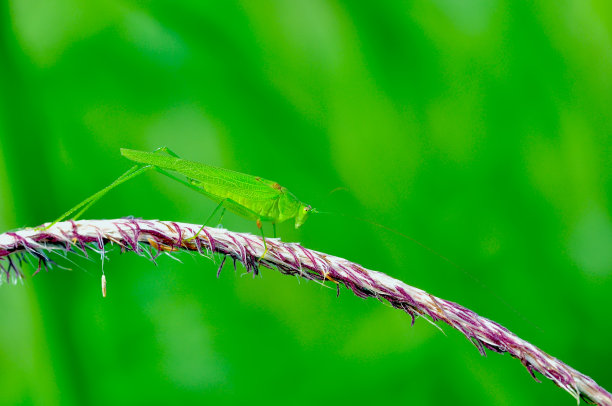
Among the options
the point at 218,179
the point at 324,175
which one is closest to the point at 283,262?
the point at 218,179

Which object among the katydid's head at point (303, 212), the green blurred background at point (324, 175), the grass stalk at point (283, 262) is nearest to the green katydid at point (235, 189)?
the katydid's head at point (303, 212)

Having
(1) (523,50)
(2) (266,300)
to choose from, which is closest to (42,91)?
(2) (266,300)

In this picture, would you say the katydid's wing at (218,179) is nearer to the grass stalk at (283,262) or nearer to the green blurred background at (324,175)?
the green blurred background at (324,175)

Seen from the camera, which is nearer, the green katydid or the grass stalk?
the grass stalk

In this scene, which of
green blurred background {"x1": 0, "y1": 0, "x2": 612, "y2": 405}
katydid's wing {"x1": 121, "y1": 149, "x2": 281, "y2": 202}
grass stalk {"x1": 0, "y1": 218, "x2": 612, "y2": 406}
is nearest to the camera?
grass stalk {"x1": 0, "y1": 218, "x2": 612, "y2": 406}

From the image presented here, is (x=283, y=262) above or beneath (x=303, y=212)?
above

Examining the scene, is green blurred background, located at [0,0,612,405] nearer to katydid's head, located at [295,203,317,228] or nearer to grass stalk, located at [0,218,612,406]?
katydid's head, located at [295,203,317,228]

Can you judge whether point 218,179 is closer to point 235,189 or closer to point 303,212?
point 235,189

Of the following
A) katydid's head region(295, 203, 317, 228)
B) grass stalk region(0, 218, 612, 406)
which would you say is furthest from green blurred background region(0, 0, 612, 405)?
grass stalk region(0, 218, 612, 406)
